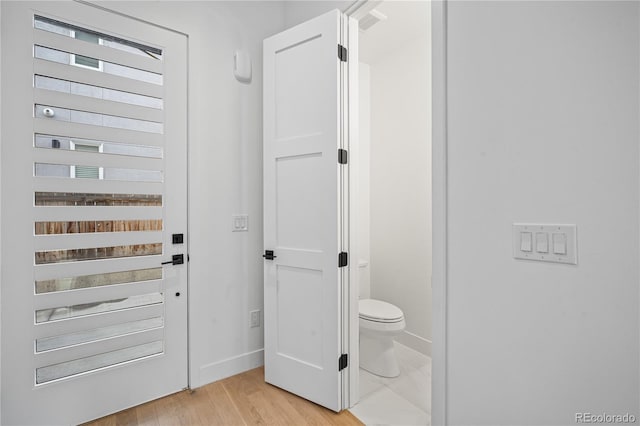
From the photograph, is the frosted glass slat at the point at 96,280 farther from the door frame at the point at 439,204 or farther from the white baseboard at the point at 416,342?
the white baseboard at the point at 416,342

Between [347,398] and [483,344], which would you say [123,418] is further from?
[483,344]

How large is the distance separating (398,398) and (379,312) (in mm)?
540

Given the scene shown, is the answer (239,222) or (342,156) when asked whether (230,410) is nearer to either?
(239,222)

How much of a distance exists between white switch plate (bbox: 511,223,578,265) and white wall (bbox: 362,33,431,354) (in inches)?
Result: 56.7

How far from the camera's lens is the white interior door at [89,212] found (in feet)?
4.90

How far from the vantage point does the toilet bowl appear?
Answer: 82.4 inches

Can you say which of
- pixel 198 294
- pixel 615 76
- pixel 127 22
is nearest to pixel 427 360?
pixel 198 294

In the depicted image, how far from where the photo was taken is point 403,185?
2.72 m

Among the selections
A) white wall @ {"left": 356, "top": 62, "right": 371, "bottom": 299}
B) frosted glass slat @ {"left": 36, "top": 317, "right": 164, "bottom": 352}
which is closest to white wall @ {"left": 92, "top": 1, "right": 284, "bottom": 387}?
frosted glass slat @ {"left": 36, "top": 317, "right": 164, "bottom": 352}

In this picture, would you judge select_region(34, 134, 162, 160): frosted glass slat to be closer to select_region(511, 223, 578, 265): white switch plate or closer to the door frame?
the door frame

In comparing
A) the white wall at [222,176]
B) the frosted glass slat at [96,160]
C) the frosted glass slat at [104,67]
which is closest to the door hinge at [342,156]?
the white wall at [222,176]

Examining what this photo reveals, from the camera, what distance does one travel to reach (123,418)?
1694mm

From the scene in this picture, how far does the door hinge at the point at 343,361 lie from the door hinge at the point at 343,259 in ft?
1.75

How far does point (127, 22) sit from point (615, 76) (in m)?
2.28
